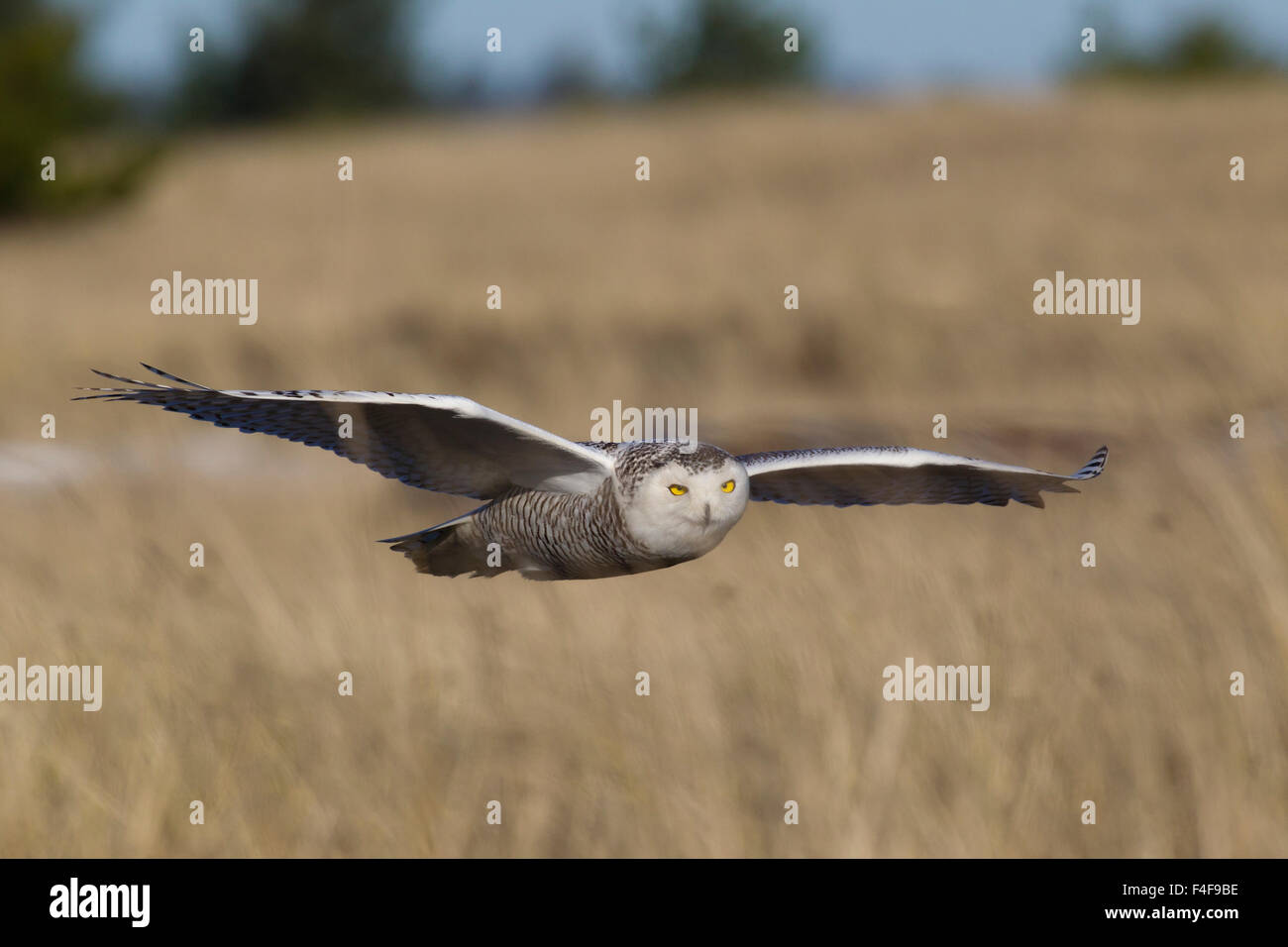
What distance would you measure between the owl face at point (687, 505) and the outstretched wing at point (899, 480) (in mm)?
383

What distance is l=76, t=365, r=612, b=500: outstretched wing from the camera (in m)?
1.95

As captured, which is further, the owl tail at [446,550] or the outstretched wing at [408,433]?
the owl tail at [446,550]

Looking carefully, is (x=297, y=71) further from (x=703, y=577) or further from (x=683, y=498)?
(x=683, y=498)

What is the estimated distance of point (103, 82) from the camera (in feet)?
101

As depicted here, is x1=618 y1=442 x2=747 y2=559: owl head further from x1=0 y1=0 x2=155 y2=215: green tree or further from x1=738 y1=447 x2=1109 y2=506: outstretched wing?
x1=0 y1=0 x2=155 y2=215: green tree

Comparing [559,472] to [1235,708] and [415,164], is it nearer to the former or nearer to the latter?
[1235,708]

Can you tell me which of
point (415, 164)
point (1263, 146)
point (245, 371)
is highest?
point (415, 164)

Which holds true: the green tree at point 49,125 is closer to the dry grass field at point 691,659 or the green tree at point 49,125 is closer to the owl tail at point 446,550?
the dry grass field at point 691,659

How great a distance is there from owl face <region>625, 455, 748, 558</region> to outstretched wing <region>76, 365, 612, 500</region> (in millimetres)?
187

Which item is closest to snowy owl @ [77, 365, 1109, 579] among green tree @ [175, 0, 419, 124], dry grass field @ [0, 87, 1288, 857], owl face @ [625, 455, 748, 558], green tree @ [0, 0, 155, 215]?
owl face @ [625, 455, 748, 558]

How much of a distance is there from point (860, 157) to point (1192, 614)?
25.6 m

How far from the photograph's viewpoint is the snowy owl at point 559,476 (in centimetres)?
171

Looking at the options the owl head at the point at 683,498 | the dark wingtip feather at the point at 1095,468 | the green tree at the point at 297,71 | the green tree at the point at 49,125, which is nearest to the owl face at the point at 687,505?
the owl head at the point at 683,498

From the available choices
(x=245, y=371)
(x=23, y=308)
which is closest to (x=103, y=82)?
(x=23, y=308)
